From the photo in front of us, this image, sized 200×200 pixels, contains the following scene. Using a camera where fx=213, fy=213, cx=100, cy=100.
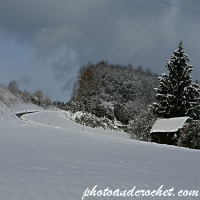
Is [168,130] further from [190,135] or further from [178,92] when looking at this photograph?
[178,92]

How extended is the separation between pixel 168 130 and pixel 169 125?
34.0 inches

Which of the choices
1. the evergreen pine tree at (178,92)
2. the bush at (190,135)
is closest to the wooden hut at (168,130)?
the bush at (190,135)

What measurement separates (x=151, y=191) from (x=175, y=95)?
29.6 m

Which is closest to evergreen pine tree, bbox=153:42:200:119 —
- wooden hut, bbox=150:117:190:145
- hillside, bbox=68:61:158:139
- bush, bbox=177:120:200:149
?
hillside, bbox=68:61:158:139

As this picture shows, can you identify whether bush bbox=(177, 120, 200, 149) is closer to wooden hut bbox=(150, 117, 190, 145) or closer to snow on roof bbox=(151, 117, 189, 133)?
wooden hut bbox=(150, 117, 190, 145)

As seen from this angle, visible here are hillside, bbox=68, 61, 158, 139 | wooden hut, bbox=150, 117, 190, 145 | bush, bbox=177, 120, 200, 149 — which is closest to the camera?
bush, bbox=177, 120, 200, 149

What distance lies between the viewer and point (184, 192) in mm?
6387

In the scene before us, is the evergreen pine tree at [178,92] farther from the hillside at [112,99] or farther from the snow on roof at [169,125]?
the snow on roof at [169,125]

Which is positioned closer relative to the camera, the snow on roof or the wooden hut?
the wooden hut

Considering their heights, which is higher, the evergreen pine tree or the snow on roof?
the evergreen pine tree

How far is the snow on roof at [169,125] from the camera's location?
2607cm

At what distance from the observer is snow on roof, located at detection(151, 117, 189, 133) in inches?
1026

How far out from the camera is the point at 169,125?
89.8 feet

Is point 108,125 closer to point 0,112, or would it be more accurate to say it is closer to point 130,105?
point 130,105
